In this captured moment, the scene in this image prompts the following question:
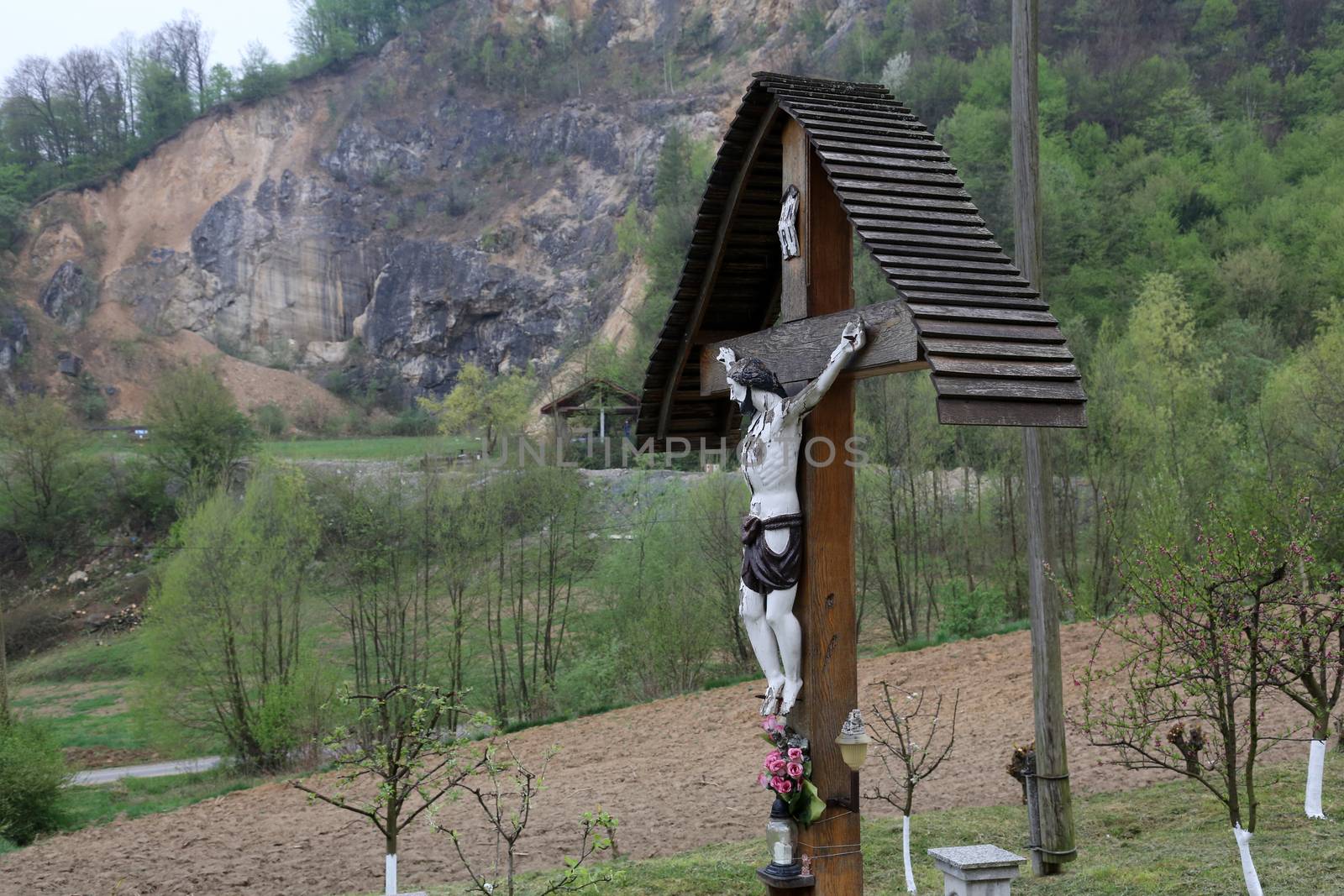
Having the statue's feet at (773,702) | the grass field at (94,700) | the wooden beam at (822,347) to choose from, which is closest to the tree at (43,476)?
the grass field at (94,700)

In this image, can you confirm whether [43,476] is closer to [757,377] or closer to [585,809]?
[585,809]

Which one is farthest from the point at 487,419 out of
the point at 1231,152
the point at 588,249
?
the point at 1231,152

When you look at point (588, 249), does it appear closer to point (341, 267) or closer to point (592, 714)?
point (341, 267)

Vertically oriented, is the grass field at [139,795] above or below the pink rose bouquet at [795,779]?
below

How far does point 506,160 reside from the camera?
62.9m

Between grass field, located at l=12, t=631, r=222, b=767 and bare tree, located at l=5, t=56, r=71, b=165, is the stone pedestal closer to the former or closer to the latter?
grass field, located at l=12, t=631, r=222, b=767

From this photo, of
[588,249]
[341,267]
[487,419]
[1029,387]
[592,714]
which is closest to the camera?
[1029,387]

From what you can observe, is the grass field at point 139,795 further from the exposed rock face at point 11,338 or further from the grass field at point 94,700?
the exposed rock face at point 11,338

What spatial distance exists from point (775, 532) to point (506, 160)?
62413 mm

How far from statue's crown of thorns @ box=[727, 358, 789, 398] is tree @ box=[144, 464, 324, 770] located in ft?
44.5

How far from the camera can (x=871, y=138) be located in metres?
3.84

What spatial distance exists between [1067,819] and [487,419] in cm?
3297

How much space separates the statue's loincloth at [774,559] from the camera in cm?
377

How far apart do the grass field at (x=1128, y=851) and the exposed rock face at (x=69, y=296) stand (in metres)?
58.8
